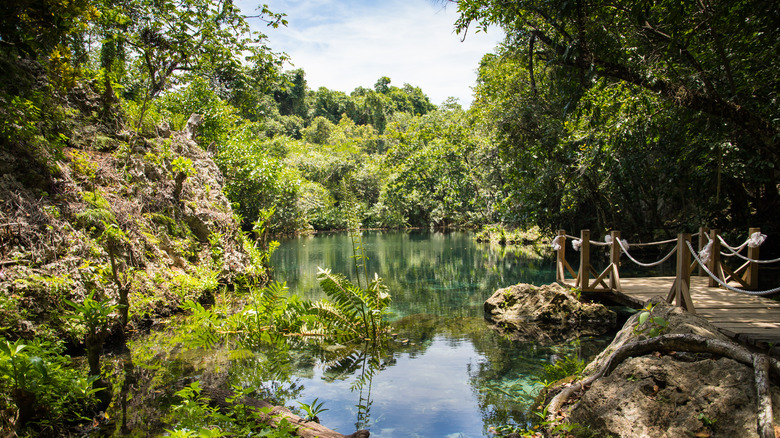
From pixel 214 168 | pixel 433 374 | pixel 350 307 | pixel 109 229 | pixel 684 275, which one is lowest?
pixel 433 374

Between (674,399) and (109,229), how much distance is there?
21.1 feet

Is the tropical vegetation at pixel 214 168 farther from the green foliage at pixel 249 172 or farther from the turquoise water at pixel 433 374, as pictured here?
the green foliage at pixel 249 172

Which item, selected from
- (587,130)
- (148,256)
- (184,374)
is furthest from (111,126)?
(587,130)

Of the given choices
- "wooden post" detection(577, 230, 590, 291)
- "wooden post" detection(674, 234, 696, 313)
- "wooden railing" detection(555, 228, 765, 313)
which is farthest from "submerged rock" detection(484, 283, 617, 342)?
"wooden post" detection(674, 234, 696, 313)

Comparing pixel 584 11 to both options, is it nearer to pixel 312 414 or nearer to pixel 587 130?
pixel 587 130

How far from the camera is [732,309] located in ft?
20.8

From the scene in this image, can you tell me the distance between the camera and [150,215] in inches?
349

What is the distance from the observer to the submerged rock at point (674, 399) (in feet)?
9.52

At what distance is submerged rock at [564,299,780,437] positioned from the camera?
290 cm

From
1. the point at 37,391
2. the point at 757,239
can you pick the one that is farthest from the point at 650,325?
the point at 37,391

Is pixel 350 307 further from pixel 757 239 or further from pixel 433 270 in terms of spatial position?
pixel 433 270

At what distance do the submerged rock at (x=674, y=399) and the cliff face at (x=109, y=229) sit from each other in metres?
5.15

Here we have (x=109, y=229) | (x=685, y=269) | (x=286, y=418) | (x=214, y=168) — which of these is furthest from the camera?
(x=214, y=168)

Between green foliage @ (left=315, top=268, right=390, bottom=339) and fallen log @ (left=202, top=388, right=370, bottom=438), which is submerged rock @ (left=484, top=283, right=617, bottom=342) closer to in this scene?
green foliage @ (left=315, top=268, right=390, bottom=339)
